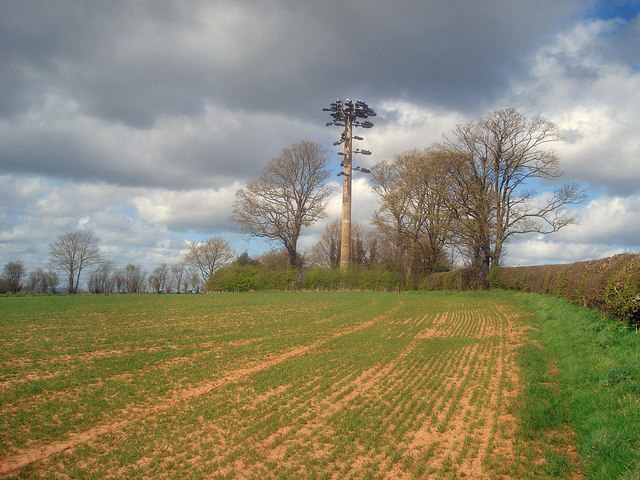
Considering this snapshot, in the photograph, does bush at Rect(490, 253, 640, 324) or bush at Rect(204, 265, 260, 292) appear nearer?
bush at Rect(490, 253, 640, 324)

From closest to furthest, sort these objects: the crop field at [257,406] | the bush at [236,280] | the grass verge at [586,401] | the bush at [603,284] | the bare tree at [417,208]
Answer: the grass verge at [586,401] → the crop field at [257,406] → the bush at [603,284] → the bare tree at [417,208] → the bush at [236,280]

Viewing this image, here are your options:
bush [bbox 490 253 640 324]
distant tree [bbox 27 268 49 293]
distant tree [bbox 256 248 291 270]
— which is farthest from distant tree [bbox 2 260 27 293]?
bush [bbox 490 253 640 324]

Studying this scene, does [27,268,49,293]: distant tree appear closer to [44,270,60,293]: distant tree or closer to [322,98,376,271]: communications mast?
[44,270,60,293]: distant tree

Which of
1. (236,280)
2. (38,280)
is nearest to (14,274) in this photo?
(38,280)

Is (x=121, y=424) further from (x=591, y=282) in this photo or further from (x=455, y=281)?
(x=455, y=281)

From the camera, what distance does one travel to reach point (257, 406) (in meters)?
6.45

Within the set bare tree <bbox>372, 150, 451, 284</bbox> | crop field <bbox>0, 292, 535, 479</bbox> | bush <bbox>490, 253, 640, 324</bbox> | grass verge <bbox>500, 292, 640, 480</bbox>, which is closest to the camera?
grass verge <bbox>500, 292, 640, 480</bbox>

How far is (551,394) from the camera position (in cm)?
691

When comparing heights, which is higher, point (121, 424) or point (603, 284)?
point (603, 284)

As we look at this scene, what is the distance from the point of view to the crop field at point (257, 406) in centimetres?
459

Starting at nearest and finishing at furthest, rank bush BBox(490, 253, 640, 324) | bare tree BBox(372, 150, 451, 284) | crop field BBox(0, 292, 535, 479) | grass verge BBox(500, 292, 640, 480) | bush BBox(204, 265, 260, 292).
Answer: grass verge BBox(500, 292, 640, 480)
crop field BBox(0, 292, 535, 479)
bush BBox(490, 253, 640, 324)
bare tree BBox(372, 150, 451, 284)
bush BBox(204, 265, 260, 292)

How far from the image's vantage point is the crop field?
459 centimetres

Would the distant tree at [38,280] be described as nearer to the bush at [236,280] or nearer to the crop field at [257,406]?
the bush at [236,280]

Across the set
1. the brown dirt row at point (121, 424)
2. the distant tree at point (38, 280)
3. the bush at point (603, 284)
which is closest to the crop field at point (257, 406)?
the brown dirt row at point (121, 424)
